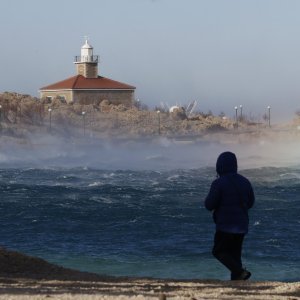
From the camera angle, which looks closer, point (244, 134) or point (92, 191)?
point (92, 191)

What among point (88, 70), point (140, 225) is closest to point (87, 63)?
point (88, 70)

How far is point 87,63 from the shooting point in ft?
419

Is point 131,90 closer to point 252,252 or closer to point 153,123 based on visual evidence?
point 153,123

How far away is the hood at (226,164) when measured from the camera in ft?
36.4

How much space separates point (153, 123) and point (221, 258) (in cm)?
12761

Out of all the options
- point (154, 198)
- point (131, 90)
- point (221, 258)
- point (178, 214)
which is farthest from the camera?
point (131, 90)

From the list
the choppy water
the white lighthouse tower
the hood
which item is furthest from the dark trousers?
the white lighthouse tower

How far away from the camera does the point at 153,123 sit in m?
139

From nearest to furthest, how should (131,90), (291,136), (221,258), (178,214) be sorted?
(221,258) < (178,214) < (291,136) < (131,90)

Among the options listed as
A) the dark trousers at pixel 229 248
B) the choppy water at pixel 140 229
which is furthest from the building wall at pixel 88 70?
the dark trousers at pixel 229 248

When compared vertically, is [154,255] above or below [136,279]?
below

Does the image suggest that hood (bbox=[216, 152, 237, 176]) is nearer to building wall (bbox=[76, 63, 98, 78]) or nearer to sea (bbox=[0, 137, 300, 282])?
sea (bbox=[0, 137, 300, 282])

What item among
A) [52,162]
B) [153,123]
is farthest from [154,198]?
[153,123]

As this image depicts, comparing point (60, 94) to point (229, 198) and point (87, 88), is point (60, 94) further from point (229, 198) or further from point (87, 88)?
point (229, 198)
